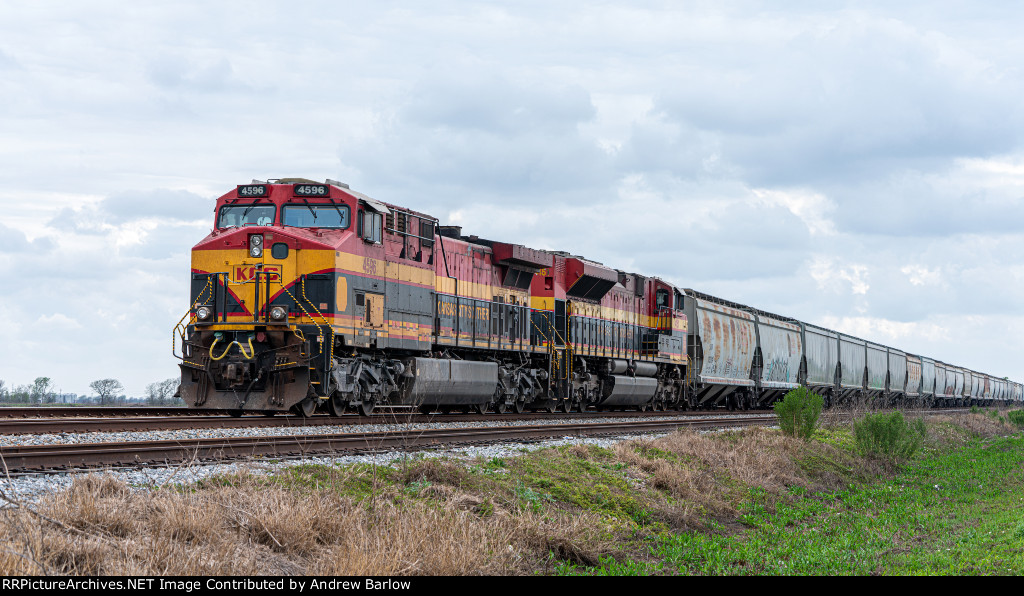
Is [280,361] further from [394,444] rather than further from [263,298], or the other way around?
[394,444]

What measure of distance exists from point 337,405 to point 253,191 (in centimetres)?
431

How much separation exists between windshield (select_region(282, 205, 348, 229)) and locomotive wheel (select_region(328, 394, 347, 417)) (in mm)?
3216

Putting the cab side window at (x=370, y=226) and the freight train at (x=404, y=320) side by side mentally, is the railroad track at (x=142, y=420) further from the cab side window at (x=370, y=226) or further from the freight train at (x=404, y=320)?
the cab side window at (x=370, y=226)

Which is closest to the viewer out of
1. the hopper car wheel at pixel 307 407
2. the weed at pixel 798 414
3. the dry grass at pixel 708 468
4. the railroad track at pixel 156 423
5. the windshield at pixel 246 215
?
the dry grass at pixel 708 468

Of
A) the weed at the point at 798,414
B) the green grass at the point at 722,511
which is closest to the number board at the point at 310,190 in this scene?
the green grass at the point at 722,511

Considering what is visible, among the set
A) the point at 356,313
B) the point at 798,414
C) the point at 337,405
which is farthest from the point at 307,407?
the point at 798,414

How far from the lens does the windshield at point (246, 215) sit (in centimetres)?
1670

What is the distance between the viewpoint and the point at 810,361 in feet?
140

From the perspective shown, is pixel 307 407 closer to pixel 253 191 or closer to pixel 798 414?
pixel 253 191

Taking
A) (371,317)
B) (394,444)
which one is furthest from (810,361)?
(394,444)

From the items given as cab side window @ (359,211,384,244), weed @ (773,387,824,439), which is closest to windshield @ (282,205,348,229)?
cab side window @ (359,211,384,244)

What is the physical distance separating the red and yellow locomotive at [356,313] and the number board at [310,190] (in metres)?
0.02

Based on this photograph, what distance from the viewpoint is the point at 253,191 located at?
16.8m
